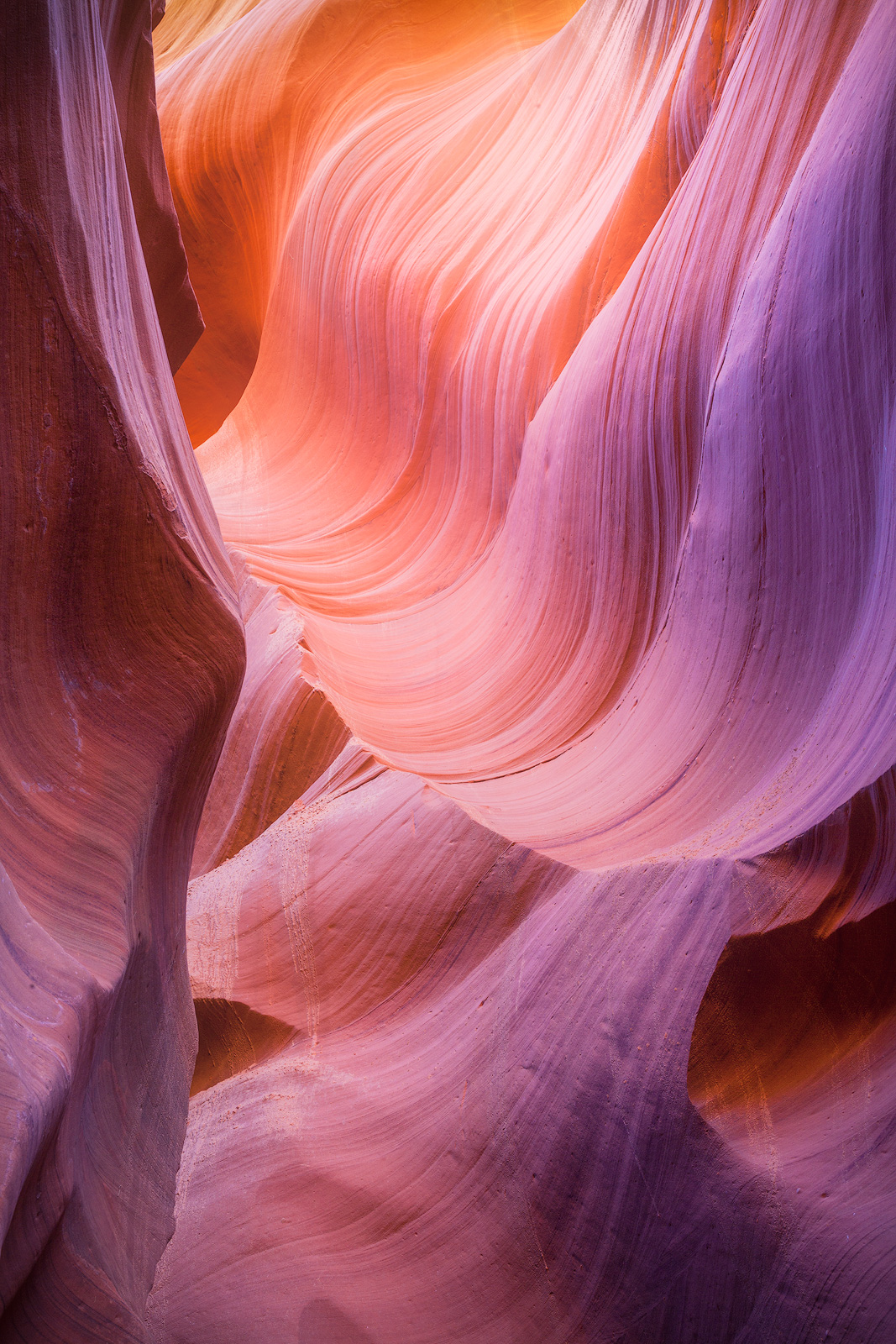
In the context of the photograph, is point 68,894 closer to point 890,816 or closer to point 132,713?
point 132,713

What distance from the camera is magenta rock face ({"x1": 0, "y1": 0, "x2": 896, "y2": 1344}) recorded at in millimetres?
1056

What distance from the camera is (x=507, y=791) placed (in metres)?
1.81

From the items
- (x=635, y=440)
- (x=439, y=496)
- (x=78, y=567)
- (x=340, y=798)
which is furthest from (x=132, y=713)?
(x=439, y=496)

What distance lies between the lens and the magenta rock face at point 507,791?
106cm

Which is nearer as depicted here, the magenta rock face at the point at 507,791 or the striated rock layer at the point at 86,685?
the striated rock layer at the point at 86,685

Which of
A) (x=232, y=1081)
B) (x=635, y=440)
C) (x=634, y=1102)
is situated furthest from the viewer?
(x=635, y=440)

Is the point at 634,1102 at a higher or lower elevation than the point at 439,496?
lower

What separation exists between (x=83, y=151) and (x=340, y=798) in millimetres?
1231

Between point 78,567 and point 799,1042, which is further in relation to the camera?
point 799,1042

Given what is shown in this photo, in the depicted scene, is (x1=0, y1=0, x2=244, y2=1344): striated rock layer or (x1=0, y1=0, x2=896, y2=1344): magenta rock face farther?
(x1=0, y1=0, x2=896, y2=1344): magenta rock face

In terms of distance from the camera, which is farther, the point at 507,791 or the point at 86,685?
the point at 507,791

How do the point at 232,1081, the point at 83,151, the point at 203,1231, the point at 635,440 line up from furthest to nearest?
the point at 635,440 < the point at 232,1081 < the point at 203,1231 < the point at 83,151

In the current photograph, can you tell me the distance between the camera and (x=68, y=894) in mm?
1026

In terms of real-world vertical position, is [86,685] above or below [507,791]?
above
